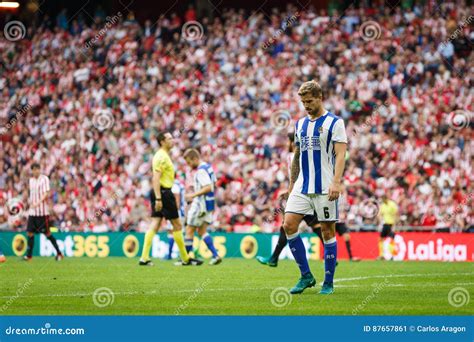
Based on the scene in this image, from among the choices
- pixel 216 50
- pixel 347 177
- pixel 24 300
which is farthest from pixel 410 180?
pixel 24 300

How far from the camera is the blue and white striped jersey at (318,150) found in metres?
11.5

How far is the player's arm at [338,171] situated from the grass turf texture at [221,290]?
117cm

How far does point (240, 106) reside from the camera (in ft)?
97.9

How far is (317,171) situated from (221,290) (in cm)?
219

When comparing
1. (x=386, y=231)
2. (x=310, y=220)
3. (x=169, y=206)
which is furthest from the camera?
(x=386, y=231)

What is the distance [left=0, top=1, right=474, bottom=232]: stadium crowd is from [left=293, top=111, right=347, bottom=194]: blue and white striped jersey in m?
12.7

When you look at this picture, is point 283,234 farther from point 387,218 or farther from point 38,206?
point 38,206

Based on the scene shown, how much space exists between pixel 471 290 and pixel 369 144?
14.4 metres

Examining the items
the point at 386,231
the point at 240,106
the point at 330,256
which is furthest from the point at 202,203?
the point at 240,106

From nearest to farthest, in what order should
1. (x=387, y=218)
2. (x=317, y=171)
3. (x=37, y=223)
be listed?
(x=317, y=171) → (x=37, y=223) → (x=387, y=218)

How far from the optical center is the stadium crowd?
26234 mm

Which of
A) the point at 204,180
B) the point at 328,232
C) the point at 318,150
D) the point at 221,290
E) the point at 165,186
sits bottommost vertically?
the point at 221,290

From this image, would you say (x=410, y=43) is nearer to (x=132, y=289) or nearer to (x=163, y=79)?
(x=163, y=79)

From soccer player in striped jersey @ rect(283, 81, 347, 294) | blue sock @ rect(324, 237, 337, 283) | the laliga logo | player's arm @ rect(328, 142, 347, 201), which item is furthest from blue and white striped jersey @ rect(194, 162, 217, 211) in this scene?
player's arm @ rect(328, 142, 347, 201)
